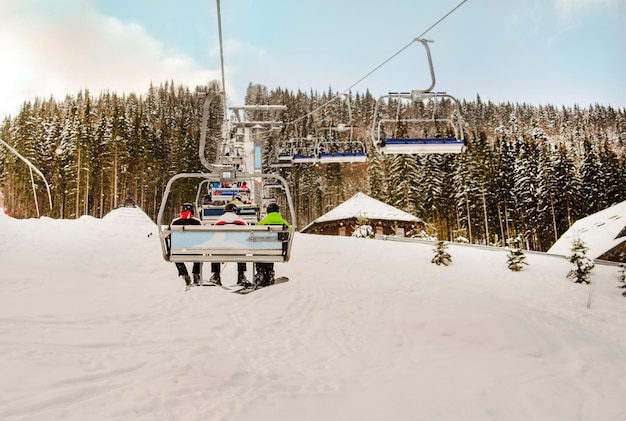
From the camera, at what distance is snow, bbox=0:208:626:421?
4285 millimetres

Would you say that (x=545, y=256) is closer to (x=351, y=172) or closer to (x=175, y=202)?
(x=175, y=202)

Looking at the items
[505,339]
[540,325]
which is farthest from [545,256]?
[505,339]

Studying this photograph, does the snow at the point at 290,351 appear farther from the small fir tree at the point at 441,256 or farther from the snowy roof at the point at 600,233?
the snowy roof at the point at 600,233

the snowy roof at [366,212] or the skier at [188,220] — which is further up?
the snowy roof at [366,212]

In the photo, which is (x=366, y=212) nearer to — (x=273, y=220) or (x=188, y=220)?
(x=273, y=220)

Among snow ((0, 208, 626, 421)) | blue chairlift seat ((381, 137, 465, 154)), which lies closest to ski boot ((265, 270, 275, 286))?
snow ((0, 208, 626, 421))

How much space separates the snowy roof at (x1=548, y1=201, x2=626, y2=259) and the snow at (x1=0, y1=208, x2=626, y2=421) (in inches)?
306

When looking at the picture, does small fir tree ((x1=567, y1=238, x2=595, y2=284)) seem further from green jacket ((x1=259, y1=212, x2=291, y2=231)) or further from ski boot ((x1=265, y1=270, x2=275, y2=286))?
green jacket ((x1=259, y1=212, x2=291, y2=231))

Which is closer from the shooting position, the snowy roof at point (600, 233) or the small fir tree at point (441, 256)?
the small fir tree at point (441, 256)

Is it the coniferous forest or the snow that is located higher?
the coniferous forest

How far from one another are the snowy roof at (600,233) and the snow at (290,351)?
25.5 feet

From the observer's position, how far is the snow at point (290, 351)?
429cm

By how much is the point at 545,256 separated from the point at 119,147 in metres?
48.7

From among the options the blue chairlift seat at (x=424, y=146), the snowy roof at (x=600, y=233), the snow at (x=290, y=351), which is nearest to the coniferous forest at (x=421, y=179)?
the snowy roof at (x=600, y=233)
